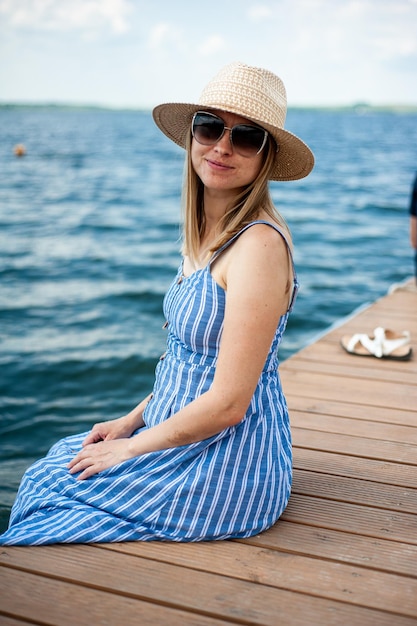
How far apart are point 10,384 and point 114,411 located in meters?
1.05

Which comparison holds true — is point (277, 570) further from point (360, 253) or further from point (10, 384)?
point (360, 253)

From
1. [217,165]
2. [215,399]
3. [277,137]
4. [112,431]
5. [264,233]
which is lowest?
[112,431]

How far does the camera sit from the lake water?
5.95m

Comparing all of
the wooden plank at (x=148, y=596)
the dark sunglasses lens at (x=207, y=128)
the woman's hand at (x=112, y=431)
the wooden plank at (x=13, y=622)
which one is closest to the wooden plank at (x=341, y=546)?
the wooden plank at (x=148, y=596)

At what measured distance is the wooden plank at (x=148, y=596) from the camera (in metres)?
1.91

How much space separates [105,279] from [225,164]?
7.91 metres

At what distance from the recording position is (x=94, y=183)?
77.9 feet

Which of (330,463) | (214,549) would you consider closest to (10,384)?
(330,463)

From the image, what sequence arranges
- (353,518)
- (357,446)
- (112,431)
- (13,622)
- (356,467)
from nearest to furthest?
(13,622)
(353,518)
(112,431)
(356,467)
(357,446)

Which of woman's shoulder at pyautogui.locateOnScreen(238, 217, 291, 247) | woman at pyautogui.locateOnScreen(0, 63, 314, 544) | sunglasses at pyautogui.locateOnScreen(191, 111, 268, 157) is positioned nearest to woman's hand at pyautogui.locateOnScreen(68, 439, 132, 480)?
woman at pyautogui.locateOnScreen(0, 63, 314, 544)

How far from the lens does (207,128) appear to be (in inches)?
90.7

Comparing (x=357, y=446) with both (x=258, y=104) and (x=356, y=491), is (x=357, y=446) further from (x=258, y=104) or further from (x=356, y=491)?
(x=258, y=104)

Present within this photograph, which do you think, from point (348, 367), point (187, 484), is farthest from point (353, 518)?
point (348, 367)

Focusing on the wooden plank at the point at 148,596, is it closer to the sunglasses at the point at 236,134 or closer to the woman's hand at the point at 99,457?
the woman's hand at the point at 99,457
